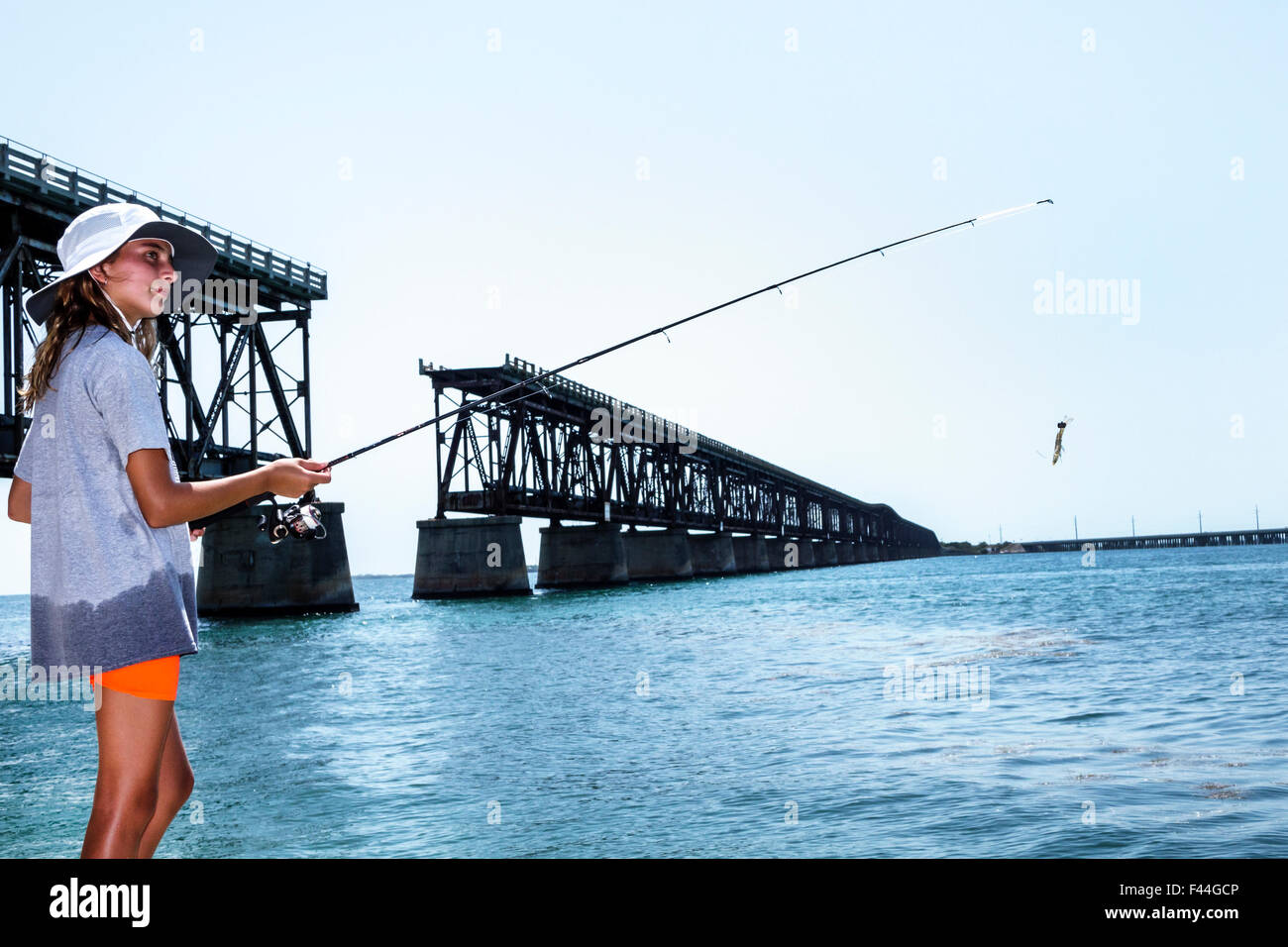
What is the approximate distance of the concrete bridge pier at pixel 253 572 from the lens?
1810 inches

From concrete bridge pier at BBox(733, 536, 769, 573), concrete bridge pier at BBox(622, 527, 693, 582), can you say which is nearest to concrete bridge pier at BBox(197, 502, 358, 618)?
concrete bridge pier at BBox(622, 527, 693, 582)

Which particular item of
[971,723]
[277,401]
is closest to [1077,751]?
[971,723]

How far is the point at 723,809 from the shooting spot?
33.1ft

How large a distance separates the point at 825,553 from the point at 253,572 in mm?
144303

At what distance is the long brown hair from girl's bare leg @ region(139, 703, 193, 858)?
929 mm


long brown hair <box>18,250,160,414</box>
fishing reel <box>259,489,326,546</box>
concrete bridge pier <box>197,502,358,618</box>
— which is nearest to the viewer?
long brown hair <box>18,250,160,414</box>

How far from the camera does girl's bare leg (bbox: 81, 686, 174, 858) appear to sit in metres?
2.84

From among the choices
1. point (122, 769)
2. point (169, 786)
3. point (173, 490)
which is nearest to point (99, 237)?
point (173, 490)

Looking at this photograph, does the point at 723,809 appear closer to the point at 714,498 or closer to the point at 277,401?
the point at 277,401

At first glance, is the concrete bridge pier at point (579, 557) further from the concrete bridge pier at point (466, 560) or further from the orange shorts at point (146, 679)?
the orange shorts at point (146, 679)

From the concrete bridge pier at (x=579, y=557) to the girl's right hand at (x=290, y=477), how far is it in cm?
7551

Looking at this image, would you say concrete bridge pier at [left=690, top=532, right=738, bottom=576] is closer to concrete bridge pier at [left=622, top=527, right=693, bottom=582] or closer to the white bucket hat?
concrete bridge pier at [left=622, top=527, right=693, bottom=582]

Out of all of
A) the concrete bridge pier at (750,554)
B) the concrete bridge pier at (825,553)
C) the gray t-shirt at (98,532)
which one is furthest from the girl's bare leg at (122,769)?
the concrete bridge pier at (825,553)
